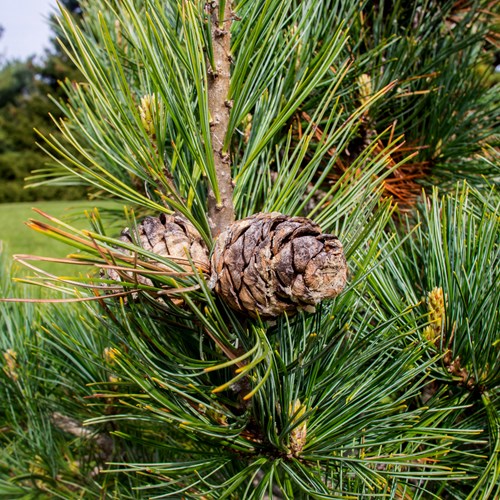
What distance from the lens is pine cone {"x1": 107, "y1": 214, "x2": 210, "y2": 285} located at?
1.47 ft

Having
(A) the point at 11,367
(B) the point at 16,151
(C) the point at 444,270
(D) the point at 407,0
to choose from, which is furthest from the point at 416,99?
(B) the point at 16,151

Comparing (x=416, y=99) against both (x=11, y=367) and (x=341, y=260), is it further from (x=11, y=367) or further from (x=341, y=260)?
(x=11, y=367)

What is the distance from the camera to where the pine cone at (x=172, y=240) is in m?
0.45

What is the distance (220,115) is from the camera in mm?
471

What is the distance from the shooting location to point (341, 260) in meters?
0.39

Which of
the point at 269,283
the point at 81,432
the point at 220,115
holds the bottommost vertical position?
the point at 81,432

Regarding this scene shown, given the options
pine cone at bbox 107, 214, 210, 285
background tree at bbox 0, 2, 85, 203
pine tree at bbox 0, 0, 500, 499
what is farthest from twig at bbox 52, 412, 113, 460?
background tree at bbox 0, 2, 85, 203

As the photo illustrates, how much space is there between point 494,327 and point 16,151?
1552 centimetres

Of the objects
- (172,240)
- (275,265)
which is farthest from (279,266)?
(172,240)

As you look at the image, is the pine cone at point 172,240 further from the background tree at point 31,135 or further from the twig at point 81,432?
the background tree at point 31,135

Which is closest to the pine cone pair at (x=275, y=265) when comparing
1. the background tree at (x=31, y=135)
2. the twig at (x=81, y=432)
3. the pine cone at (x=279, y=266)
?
the pine cone at (x=279, y=266)

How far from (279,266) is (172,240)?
0.11m

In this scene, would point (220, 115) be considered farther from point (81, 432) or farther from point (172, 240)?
point (81, 432)

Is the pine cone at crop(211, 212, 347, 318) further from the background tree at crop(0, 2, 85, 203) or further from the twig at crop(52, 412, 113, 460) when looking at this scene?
the background tree at crop(0, 2, 85, 203)
